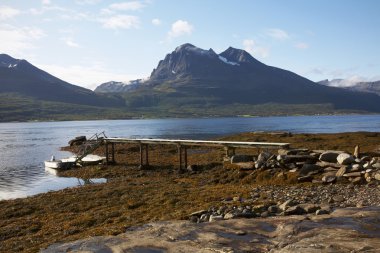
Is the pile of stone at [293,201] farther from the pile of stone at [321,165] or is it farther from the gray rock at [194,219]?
the pile of stone at [321,165]

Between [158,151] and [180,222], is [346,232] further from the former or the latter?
[158,151]

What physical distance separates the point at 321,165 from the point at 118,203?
1474 cm

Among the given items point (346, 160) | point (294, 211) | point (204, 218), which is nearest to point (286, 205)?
point (294, 211)

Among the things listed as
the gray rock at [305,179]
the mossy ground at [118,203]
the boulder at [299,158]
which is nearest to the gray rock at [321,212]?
the mossy ground at [118,203]

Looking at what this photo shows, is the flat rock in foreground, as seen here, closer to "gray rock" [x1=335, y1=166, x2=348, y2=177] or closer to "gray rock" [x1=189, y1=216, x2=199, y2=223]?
"gray rock" [x1=189, y1=216, x2=199, y2=223]

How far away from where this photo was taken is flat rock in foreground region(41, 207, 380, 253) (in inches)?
524

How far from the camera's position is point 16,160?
213 ft

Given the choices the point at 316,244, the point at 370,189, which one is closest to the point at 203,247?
the point at 316,244

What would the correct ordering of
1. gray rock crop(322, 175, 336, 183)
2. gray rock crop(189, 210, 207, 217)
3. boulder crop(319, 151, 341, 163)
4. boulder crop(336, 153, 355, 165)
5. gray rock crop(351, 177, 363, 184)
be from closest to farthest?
gray rock crop(189, 210, 207, 217)
gray rock crop(351, 177, 363, 184)
gray rock crop(322, 175, 336, 183)
boulder crop(336, 153, 355, 165)
boulder crop(319, 151, 341, 163)

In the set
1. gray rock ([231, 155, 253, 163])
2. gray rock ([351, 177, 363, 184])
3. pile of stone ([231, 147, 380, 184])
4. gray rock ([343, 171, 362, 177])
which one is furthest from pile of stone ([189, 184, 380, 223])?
gray rock ([231, 155, 253, 163])

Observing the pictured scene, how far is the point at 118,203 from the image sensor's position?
26.1 meters

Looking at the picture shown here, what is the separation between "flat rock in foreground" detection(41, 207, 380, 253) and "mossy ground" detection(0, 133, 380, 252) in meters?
2.05

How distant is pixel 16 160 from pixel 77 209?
44.5m

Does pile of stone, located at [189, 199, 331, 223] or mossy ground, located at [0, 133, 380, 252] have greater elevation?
pile of stone, located at [189, 199, 331, 223]
